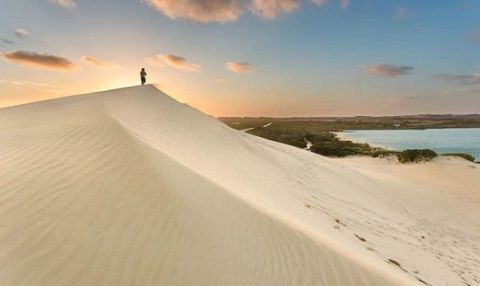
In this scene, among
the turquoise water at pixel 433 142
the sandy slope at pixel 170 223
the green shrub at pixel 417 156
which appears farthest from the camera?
the turquoise water at pixel 433 142

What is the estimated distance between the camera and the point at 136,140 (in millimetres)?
7293

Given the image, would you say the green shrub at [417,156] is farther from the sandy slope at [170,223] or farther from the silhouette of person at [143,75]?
the silhouette of person at [143,75]

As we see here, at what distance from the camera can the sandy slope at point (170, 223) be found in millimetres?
3910

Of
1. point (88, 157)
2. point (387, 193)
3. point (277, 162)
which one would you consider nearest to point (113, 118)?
point (88, 157)

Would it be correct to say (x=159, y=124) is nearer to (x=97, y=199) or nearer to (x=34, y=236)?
(x=97, y=199)

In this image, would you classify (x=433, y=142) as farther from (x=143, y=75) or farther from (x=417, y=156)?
(x=143, y=75)

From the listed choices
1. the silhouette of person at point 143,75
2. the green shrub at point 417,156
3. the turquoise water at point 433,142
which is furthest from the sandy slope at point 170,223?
the turquoise water at point 433,142

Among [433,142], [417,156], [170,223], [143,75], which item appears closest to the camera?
[170,223]

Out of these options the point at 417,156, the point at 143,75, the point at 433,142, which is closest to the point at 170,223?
the point at 143,75

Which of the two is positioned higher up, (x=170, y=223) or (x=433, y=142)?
(x=170, y=223)

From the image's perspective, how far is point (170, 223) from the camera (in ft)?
15.1

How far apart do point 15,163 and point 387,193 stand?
13879 millimetres

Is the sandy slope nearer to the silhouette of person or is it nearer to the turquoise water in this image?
the silhouette of person

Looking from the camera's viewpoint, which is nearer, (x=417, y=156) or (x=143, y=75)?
(x=143, y=75)
